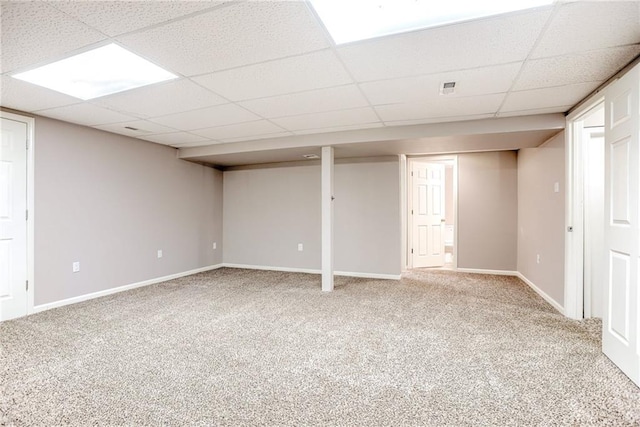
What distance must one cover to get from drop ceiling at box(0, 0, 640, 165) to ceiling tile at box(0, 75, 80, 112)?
0.02m

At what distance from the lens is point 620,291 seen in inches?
83.2

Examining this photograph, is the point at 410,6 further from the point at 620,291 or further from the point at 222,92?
the point at 620,291

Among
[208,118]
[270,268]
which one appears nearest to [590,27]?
[208,118]

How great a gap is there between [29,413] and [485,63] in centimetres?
345

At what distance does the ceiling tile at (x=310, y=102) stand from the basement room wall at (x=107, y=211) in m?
2.29

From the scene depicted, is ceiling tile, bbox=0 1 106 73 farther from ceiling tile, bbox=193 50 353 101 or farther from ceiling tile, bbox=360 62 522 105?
ceiling tile, bbox=360 62 522 105

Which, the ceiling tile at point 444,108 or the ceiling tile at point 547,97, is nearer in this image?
the ceiling tile at point 547,97

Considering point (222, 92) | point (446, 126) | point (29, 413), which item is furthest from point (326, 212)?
point (29, 413)

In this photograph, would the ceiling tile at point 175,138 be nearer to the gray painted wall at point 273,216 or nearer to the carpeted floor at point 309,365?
the gray painted wall at point 273,216

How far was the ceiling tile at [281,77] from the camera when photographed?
2109 millimetres

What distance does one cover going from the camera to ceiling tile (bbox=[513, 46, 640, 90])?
1985mm

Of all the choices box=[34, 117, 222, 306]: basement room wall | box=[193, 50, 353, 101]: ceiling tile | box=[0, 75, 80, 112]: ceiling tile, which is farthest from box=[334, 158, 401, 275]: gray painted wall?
box=[0, 75, 80, 112]: ceiling tile

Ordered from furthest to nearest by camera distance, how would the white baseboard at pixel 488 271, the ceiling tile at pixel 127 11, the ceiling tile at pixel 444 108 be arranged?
the white baseboard at pixel 488 271, the ceiling tile at pixel 444 108, the ceiling tile at pixel 127 11

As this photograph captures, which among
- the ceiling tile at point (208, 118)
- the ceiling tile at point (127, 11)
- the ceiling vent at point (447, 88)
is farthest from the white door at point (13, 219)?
the ceiling vent at point (447, 88)
